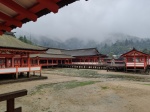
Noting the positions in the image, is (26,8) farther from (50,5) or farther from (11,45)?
(11,45)

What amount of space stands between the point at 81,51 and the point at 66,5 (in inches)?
2342

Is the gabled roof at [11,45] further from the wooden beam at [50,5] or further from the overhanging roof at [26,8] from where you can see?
the wooden beam at [50,5]

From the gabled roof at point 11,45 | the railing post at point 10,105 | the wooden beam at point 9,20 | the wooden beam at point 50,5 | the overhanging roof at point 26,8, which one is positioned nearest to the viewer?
the wooden beam at point 50,5

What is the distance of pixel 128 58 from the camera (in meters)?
36.2

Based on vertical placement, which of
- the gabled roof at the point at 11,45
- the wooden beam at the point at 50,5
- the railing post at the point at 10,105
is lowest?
the railing post at the point at 10,105

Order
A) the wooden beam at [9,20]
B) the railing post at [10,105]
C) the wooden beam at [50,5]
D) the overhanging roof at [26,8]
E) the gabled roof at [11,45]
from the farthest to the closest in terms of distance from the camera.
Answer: the gabled roof at [11,45] < the wooden beam at [9,20] < the railing post at [10,105] < the overhanging roof at [26,8] < the wooden beam at [50,5]

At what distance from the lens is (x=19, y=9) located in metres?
3.86

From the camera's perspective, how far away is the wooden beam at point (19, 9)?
360 cm

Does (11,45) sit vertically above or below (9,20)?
above

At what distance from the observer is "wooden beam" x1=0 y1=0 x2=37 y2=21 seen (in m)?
3.60

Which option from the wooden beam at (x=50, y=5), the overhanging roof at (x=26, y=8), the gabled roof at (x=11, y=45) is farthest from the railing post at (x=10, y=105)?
the gabled roof at (x=11, y=45)

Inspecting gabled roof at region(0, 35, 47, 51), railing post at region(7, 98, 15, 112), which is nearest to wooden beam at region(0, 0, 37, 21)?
railing post at region(7, 98, 15, 112)

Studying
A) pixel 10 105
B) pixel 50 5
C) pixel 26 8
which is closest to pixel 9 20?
pixel 26 8

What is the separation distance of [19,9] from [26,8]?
20 centimetres
